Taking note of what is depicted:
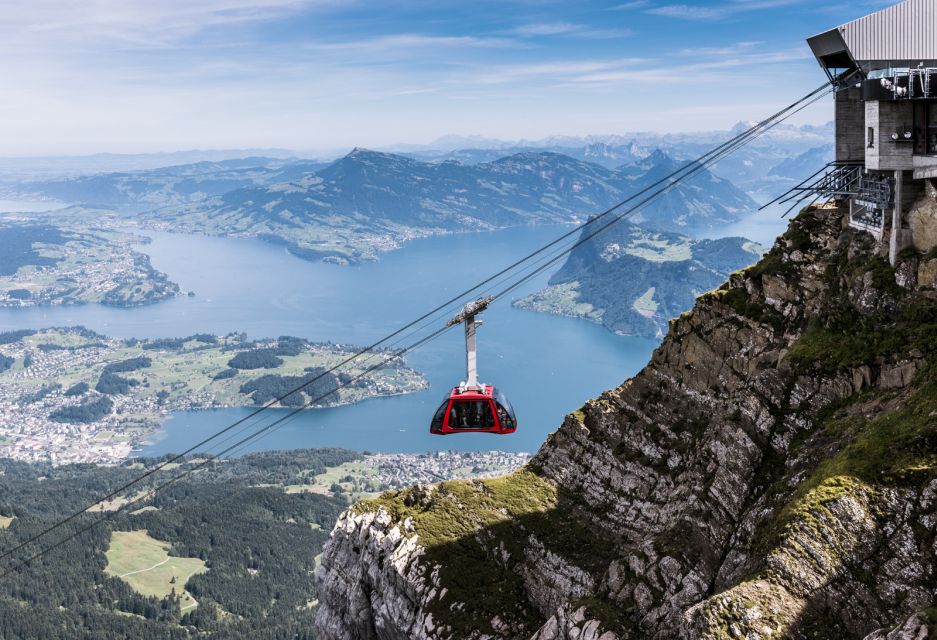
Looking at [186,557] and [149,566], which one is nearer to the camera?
[149,566]

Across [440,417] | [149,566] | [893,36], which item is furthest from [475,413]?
[149,566]

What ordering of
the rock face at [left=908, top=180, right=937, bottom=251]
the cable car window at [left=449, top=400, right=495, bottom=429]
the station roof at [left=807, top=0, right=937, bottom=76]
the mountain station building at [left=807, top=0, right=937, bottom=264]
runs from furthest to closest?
the cable car window at [left=449, top=400, right=495, bottom=429], the station roof at [left=807, top=0, right=937, bottom=76], the mountain station building at [left=807, top=0, right=937, bottom=264], the rock face at [left=908, top=180, right=937, bottom=251]

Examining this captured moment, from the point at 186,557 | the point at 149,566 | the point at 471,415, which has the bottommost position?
the point at 186,557

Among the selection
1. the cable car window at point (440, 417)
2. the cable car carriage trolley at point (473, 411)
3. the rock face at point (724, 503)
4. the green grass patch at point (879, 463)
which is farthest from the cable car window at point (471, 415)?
the green grass patch at point (879, 463)

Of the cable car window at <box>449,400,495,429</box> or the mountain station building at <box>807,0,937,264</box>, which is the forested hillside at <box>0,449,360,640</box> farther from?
the mountain station building at <box>807,0,937,264</box>

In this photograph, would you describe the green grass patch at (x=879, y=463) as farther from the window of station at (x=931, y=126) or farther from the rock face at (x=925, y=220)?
the window of station at (x=931, y=126)

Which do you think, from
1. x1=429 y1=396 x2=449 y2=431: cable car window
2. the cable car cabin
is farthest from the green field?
the cable car cabin

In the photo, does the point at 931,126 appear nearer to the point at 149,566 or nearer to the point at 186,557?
the point at 149,566
